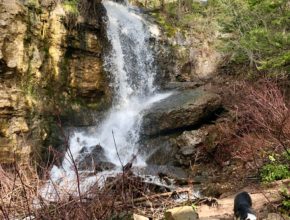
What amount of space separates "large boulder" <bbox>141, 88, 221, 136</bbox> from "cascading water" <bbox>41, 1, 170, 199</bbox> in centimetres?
63

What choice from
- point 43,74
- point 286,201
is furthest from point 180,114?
point 286,201

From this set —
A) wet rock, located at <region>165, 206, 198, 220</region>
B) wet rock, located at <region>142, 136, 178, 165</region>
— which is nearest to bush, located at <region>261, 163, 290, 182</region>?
wet rock, located at <region>165, 206, 198, 220</region>

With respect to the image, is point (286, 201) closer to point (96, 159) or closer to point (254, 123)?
point (254, 123)

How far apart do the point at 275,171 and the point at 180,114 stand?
5.60m

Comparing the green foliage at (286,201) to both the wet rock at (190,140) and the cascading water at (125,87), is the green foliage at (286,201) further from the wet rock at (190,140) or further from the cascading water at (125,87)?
the cascading water at (125,87)

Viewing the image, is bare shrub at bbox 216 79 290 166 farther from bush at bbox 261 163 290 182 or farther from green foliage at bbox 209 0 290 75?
→ green foliage at bbox 209 0 290 75

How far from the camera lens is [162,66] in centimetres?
1980

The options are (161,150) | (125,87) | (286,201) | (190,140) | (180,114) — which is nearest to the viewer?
(286,201)

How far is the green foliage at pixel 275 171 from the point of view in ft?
30.3

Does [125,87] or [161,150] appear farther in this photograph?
[125,87]

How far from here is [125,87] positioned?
17.7 meters

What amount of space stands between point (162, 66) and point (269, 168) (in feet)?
36.1

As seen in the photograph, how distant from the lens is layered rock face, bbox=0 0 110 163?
41.2ft

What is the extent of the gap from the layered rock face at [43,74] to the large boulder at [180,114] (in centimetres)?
255
